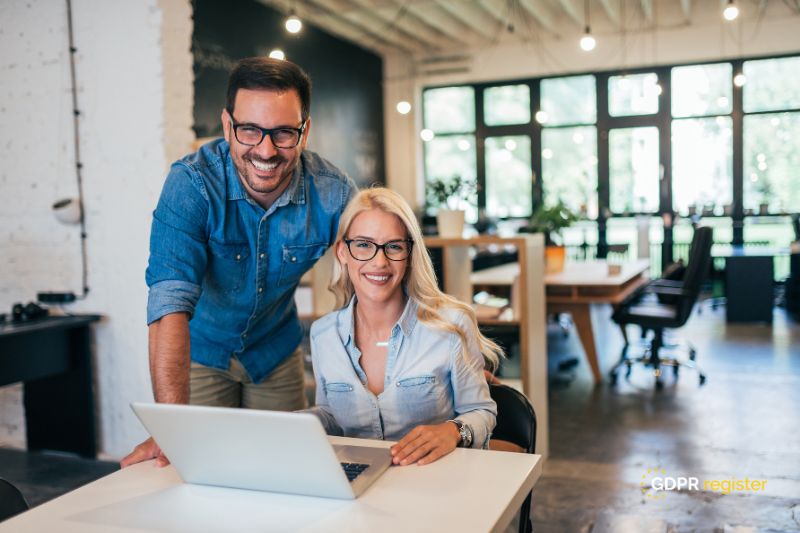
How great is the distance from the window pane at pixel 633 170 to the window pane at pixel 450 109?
216 centimetres

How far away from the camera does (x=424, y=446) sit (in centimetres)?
156

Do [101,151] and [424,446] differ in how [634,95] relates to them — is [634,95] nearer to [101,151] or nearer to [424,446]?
[101,151]

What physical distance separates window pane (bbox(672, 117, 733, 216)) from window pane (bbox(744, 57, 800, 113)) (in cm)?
43

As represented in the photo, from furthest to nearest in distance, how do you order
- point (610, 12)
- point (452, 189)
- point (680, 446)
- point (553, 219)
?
point (610, 12) → point (553, 219) → point (680, 446) → point (452, 189)

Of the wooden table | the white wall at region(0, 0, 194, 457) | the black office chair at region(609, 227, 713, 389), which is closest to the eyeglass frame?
the white wall at region(0, 0, 194, 457)

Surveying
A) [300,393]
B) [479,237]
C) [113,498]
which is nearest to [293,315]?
[300,393]

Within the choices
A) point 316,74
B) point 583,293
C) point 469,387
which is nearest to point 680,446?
point 583,293

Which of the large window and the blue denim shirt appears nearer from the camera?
the blue denim shirt

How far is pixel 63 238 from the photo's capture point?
4113 mm

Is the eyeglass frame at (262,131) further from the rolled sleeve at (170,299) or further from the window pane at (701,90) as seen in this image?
the window pane at (701,90)

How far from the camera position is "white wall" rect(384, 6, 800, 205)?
9.95m

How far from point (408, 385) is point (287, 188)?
64 centimetres

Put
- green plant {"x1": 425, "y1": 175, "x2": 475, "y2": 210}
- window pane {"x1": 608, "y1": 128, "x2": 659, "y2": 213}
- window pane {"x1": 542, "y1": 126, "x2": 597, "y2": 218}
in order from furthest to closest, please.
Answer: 1. window pane {"x1": 542, "y1": 126, "x2": 597, "y2": 218}
2. window pane {"x1": 608, "y1": 128, "x2": 659, "y2": 213}
3. green plant {"x1": 425, "y1": 175, "x2": 475, "y2": 210}

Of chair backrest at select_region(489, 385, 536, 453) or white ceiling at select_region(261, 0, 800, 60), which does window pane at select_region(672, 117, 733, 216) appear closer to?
white ceiling at select_region(261, 0, 800, 60)
